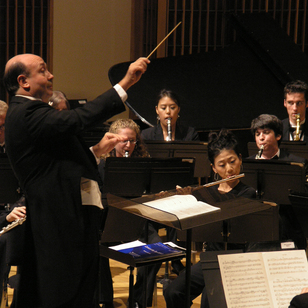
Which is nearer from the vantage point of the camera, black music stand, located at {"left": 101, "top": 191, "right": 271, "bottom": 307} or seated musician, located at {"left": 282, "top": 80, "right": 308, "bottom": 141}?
black music stand, located at {"left": 101, "top": 191, "right": 271, "bottom": 307}

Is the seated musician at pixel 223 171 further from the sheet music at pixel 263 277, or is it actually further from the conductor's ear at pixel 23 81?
the conductor's ear at pixel 23 81

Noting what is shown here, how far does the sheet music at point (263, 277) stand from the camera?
6.29ft

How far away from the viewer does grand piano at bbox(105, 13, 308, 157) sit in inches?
186

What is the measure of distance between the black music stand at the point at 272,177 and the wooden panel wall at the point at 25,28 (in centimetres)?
403

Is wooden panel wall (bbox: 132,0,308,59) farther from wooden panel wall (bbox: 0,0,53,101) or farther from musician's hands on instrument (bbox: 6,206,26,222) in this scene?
musician's hands on instrument (bbox: 6,206,26,222)

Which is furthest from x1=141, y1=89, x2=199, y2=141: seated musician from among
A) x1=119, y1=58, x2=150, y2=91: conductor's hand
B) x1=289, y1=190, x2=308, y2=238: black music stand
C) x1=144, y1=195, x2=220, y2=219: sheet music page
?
x1=119, y1=58, x2=150, y2=91: conductor's hand

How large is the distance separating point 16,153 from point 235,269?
95 cm

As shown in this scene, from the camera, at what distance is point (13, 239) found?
2463 mm

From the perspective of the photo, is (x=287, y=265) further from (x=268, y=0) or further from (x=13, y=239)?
(x=268, y=0)

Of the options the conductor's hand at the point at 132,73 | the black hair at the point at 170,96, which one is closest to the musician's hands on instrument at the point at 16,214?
the conductor's hand at the point at 132,73

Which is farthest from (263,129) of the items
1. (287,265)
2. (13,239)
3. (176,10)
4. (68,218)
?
(176,10)

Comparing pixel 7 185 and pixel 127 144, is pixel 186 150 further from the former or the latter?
pixel 7 185

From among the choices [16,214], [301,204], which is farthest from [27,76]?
[301,204]

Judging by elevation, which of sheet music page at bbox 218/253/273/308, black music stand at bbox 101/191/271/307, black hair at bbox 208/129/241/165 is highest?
black hair at bbox 208/129/241/165
